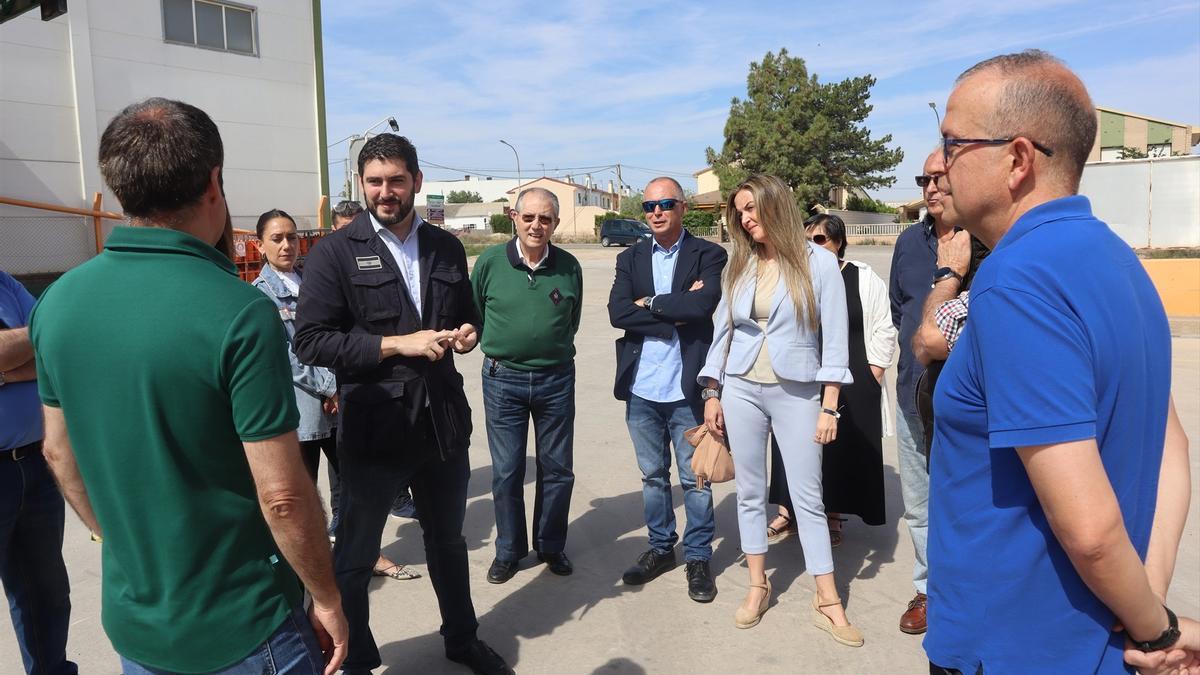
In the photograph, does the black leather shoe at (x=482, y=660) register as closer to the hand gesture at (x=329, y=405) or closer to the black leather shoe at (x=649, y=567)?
the black leather shoe at (x=649, y=567)

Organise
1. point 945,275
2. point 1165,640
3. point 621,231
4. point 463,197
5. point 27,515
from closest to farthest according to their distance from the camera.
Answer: point 1165,640
point 945,275
point 27,515
point 621,231
point 463,197

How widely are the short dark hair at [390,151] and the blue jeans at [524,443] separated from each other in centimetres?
139

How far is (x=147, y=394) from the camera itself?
5.24 feet

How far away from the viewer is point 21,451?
275 cm

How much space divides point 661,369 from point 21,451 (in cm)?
281

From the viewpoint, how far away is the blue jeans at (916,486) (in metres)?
3.64

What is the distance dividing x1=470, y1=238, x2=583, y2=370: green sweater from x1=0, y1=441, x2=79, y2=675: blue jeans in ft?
6.79

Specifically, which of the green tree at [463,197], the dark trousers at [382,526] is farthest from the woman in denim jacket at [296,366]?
the green tree at [463,197]

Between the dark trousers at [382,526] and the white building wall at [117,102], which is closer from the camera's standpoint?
the dark trousers at [382,526]

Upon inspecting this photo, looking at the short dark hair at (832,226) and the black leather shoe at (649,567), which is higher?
the short dark hair at (832,226)

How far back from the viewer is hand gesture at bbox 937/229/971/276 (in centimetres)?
270

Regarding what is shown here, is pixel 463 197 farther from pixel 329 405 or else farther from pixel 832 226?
pixel 329 405

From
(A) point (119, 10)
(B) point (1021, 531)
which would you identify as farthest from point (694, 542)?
(A) point (119, 10)

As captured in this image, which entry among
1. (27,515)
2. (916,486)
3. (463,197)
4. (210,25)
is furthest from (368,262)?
(463,197)
